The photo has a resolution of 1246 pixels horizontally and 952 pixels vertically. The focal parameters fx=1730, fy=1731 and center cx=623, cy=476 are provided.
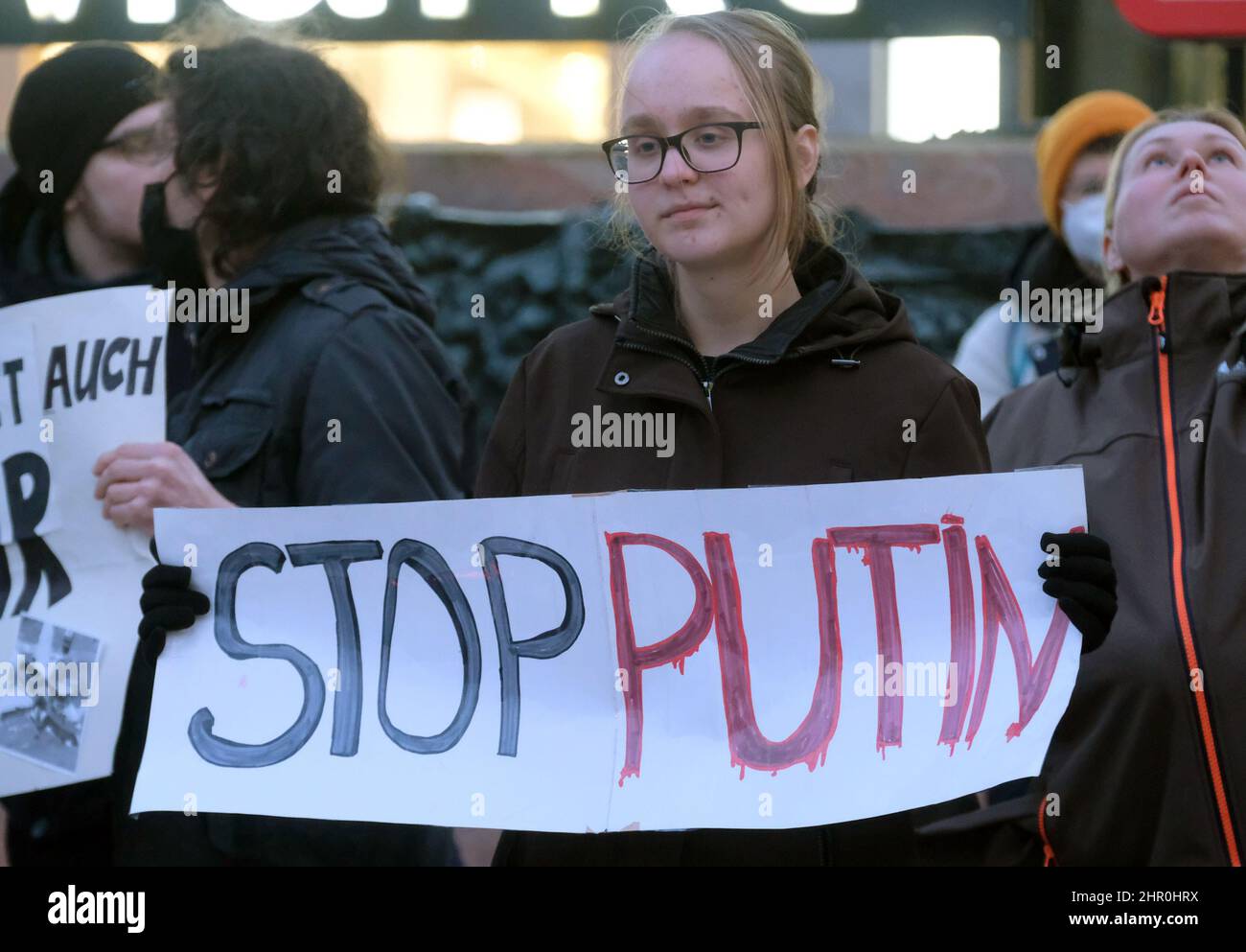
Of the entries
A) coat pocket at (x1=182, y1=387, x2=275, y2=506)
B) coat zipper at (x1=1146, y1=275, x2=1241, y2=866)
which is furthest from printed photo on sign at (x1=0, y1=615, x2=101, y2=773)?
coat zipper at (x1=1146, y1=275, x2=1241, y2=866)

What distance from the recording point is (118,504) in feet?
9.84

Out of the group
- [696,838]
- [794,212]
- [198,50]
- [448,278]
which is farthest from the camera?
[448,278]

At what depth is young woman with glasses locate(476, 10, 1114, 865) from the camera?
251cm

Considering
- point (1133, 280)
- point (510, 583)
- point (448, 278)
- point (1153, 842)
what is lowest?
point (1153, 842)

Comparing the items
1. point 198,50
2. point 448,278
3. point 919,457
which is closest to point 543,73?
point 448,278

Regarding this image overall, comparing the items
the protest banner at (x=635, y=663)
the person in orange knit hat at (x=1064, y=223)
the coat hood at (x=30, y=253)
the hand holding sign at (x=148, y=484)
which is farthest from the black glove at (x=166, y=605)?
the person in orange knit hat at (x=1064, y=223)

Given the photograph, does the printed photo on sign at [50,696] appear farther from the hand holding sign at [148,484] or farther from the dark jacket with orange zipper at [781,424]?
the dark jacket with orange zipper at [781,424]

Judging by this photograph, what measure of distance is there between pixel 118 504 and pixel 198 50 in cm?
93

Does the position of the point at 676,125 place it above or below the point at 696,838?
above

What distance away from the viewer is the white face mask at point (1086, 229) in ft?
14.5

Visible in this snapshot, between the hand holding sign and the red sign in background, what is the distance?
3132 mm

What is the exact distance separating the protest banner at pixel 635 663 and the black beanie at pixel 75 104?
4.59 ft

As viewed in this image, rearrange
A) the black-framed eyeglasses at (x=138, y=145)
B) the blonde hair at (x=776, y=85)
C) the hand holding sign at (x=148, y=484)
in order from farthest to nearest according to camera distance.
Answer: the black-framed eyeglasses at (x=138, y=145)
the hand holding sign at (x=148, y=484)
the blonde hair at (x=776, y=85)

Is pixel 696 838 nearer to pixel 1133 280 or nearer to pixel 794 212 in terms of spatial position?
pixel 794 212
